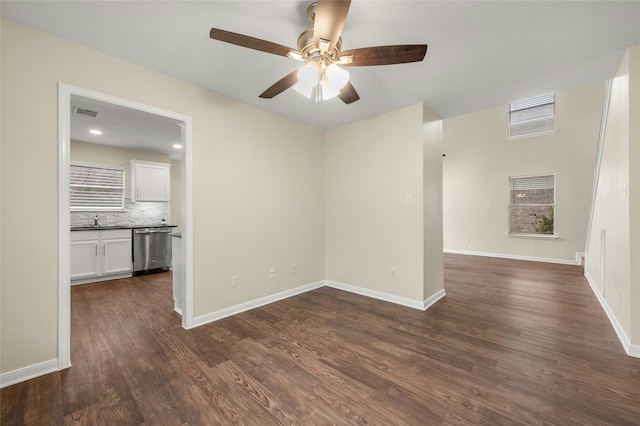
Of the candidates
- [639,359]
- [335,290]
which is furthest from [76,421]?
[639,359]

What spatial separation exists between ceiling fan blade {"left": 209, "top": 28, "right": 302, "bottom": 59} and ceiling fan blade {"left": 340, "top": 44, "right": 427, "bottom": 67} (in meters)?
0.35

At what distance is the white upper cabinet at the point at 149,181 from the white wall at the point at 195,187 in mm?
3452

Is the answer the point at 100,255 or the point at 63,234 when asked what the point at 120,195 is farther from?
the point at 63,234

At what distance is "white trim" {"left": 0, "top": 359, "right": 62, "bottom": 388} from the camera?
175 cm

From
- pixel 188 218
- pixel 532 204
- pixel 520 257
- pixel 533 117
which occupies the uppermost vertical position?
pixel 533 117

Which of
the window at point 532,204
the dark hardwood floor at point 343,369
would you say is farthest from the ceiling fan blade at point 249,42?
the window at point 532,204

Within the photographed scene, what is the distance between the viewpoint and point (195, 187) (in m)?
2.70

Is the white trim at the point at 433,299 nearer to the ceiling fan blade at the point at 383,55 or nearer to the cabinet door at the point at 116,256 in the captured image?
the ceiling fan blade at the point at 383,55

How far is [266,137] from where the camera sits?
3.38 metres

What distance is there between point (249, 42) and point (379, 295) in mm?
3214

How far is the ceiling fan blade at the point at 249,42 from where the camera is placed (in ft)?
4.80

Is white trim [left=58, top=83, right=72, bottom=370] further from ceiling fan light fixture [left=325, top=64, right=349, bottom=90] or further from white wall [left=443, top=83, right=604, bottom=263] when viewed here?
white wall [left=443, top=83, right=604, bottom=263]

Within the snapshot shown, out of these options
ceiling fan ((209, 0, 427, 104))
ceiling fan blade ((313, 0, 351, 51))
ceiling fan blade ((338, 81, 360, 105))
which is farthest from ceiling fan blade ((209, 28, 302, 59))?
ceiling fan blade ((338, 81, 360, 105))

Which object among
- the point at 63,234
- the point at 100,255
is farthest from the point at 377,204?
the point at 100,255
